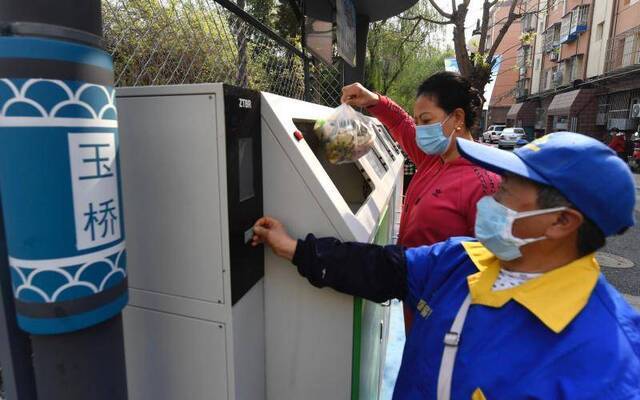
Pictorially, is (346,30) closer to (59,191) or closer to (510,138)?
(59,191)

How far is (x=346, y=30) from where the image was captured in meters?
3.38

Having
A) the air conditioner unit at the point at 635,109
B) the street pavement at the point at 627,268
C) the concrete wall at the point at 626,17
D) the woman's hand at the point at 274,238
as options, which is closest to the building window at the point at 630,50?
the concrete wall at the point at 626,17

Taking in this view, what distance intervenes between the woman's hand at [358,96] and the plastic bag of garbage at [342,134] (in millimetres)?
244

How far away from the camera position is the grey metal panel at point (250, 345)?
1.37m

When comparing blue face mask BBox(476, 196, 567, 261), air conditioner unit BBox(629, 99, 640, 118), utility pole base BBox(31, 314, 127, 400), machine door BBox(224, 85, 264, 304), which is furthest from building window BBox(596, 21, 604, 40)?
utility pole base BBox(31, 314, 127, 400)

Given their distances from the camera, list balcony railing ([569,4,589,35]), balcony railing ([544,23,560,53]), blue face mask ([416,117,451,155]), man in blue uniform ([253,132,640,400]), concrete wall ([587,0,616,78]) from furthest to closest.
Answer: balcony railing ([544,23,560,53]) < balcony railing ([569,4,589,35]) < concrete wall ([587,0,616,78]) < blue face mask ([416,117,451,155]) < man in blue uniform ([253,132,640,400])

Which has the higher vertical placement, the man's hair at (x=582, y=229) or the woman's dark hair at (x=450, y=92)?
the woman's dark hair at (x=450, y=92)

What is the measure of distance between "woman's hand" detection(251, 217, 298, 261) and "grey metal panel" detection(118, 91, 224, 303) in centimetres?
18

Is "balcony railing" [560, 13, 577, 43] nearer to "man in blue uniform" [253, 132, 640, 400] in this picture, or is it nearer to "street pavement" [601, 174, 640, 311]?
"street pavement" [601, 174, 640, 311]

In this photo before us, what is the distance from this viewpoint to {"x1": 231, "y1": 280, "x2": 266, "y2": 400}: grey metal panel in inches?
53.7

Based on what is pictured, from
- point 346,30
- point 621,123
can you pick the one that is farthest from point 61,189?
point 621,123

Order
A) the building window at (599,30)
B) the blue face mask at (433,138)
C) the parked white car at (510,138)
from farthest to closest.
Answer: the parked white car at (510,138) → the building window at (599,30) → the blue face mask at (433,138)

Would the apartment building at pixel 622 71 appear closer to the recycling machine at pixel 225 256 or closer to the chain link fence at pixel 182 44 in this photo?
the chain link fence at pixel 182 44

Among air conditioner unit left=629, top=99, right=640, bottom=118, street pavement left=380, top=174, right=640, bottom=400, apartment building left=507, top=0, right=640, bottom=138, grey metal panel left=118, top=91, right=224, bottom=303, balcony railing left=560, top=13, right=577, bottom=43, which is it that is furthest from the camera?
balcony railing left=560, top=13, right=577, bottom=43
